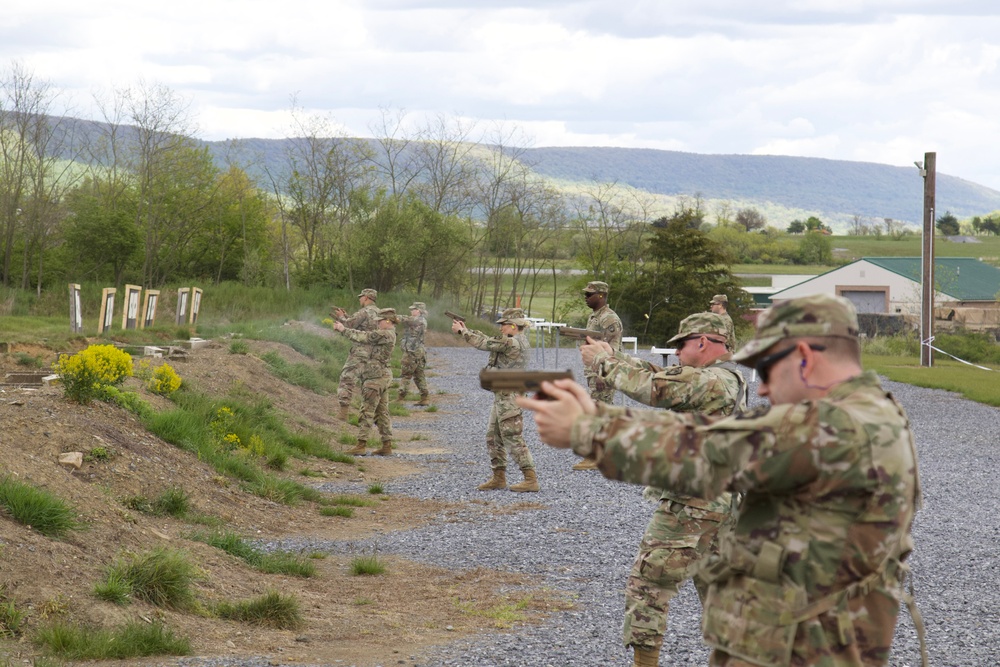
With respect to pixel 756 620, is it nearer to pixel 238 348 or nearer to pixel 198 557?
pixel 198 557

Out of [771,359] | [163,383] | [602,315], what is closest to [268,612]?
[771,359]

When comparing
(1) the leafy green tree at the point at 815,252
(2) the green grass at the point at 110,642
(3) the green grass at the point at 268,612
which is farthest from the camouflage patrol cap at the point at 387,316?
(1) the leafy green tree at the point at 815,252

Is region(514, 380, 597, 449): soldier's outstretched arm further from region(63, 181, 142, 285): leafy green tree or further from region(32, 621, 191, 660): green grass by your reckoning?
region(63, 181, 142, 285): leafy green tree

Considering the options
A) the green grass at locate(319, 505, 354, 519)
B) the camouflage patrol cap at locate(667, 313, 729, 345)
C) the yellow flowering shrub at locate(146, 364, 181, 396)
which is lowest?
the green grass at locate(319, 505, 354, 519)

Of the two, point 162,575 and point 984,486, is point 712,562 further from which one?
point 984,486

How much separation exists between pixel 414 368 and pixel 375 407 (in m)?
8.44

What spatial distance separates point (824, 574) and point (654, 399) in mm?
3015

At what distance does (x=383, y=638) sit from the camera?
25.0ft

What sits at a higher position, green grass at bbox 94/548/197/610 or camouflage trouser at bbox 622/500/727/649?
camouflage trouser at bbox 622/500/727/649

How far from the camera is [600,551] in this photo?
419 inches

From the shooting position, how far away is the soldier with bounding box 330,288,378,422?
18672mm

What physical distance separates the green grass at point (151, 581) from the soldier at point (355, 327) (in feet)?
31.4

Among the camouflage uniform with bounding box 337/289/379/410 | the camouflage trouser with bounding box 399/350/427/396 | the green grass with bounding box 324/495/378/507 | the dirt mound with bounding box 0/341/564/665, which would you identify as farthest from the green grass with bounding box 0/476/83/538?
the camouflage trouser with bounding box 399/350/427/396

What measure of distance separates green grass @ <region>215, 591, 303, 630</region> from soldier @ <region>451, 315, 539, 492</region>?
20.3 ft
